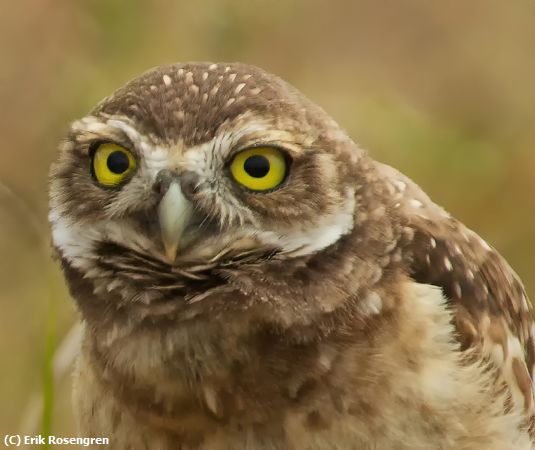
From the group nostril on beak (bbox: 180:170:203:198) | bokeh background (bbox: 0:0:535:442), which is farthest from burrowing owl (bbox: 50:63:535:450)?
bokeh background (bbox: 0:0:535:442)

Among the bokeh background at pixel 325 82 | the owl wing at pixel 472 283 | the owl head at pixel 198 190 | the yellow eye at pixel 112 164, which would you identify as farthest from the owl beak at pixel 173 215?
the bokeh background at pixel 325 82

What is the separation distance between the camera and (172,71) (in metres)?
2.75

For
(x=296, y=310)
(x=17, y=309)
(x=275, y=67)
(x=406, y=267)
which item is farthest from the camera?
(x=275, y=67)

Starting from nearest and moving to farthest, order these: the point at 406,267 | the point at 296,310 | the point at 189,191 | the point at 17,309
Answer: the point at 189,191, the point at 296,310, the point at 406,267, the point at 17,309

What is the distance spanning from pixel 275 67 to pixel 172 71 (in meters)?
2.47

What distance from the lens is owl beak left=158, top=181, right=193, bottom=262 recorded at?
250 cm

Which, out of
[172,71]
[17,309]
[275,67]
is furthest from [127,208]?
[275,67]

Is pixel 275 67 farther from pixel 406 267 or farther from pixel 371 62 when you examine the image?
pixel 406 267

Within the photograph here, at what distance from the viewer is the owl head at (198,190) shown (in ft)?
8.41

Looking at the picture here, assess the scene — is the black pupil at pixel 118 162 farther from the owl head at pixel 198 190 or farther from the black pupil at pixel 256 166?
the black pupil at pixel 256 166

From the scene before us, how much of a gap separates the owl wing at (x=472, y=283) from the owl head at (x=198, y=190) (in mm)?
199

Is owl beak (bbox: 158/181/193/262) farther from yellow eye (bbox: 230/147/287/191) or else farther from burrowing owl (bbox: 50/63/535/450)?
yellow eye (bbox: 230/147/287/191)

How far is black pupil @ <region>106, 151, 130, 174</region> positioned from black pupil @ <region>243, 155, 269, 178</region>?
0.86 feet

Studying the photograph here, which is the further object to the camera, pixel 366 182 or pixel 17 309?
pixel 17 309
